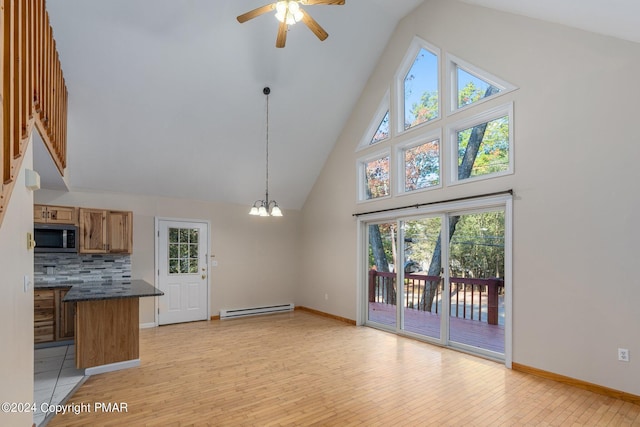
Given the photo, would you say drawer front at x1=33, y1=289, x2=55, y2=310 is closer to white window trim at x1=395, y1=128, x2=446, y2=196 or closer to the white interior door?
the white interior door

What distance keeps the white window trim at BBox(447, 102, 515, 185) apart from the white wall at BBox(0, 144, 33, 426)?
4.72 m

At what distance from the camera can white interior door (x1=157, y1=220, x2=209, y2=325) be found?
648cm

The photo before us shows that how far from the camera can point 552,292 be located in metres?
3.77

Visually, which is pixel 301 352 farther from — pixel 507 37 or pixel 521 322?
pixel 507 37

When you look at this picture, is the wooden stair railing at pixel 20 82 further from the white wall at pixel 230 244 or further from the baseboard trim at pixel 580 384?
the baseboard trim at pixel 580 384

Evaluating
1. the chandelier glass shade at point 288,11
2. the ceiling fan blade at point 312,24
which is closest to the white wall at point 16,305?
the chandelier glass shade at point 288,11

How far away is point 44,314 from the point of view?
500 cm

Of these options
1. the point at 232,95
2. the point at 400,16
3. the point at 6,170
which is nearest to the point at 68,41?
the point at 232,95

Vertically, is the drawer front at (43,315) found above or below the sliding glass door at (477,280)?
below

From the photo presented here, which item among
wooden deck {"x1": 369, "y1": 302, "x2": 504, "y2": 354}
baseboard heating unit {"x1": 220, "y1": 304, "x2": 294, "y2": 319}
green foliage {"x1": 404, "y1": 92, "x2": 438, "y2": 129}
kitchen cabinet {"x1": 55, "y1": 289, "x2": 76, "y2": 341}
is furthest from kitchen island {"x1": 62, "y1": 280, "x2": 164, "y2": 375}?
green foliage {"x1": 404, "y1": 92, "x2": 438, "y2": 129}

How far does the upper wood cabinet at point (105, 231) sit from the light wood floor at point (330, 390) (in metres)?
1.70

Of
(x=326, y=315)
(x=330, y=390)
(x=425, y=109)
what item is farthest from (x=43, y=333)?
(x=425, y=109)

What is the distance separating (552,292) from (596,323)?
461 mm

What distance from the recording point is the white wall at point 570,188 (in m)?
3.30
